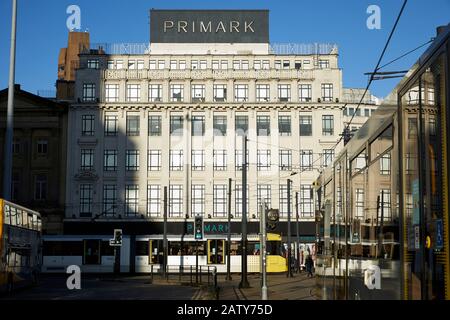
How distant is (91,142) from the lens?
60.9 m

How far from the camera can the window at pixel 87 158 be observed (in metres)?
60.5

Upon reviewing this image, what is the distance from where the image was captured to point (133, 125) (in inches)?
2406

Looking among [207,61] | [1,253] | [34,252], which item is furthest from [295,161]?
[1,253]

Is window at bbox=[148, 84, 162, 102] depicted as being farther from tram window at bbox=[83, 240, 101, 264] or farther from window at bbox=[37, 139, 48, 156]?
tram window at bbox=[83, 240, 101, 264]

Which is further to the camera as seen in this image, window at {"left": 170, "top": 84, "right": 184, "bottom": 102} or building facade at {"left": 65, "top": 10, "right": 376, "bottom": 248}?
window at {"left": 170, "top": 84, "right": 184, "bottom": 102}

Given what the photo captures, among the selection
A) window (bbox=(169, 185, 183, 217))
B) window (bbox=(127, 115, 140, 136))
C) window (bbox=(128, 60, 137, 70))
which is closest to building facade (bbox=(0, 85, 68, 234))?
window (bbox=(127, 115, 140, 136))

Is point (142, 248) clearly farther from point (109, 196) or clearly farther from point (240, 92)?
point (240, 92)

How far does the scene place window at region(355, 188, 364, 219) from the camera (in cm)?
917

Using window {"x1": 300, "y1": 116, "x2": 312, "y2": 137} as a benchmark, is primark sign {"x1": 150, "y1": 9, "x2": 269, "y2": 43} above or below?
above

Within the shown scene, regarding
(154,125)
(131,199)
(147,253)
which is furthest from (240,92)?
(147,253)

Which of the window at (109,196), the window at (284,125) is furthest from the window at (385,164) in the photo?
the window at (109,196)

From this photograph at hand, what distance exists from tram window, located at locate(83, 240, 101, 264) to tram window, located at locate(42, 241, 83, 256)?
0.35 m

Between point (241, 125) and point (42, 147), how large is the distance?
18.0m

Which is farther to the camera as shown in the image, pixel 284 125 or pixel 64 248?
pixel 284 125
